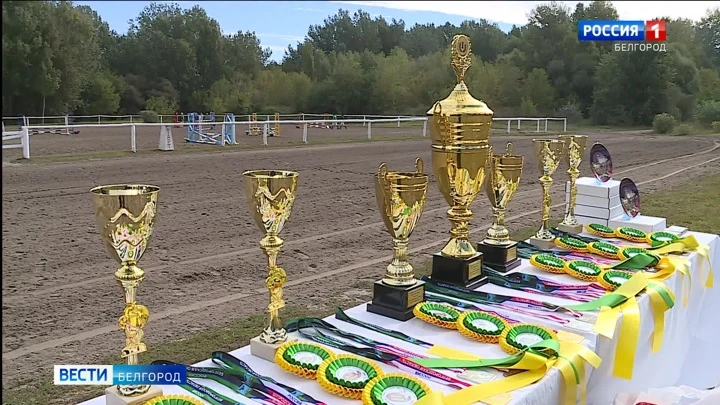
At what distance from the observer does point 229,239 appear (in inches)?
207

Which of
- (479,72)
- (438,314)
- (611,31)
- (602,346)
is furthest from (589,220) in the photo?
(479,72)

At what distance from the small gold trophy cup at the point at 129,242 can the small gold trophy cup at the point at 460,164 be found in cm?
107

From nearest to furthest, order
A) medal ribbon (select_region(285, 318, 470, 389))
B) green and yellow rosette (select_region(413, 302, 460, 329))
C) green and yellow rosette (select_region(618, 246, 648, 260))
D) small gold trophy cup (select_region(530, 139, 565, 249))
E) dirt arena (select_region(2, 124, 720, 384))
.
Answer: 1. medal ribbon (select_region(285, 318, 470, 389))
2. green and yellow rosette (select_region(413, 302, 460, 329))
3. green and yellow rosette (select_region(618, 246, 648, 260))
4. small gold trophy cup (select_region(530, 139, 565, 249))
5. dirt arena (select_region(2, 124, 720, 384))

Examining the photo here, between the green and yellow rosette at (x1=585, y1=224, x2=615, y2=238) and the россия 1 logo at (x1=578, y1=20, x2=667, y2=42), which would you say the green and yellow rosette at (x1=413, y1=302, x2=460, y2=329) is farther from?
the россия 1 logo at (x1=578, y1=20, x2=667, y2=42)

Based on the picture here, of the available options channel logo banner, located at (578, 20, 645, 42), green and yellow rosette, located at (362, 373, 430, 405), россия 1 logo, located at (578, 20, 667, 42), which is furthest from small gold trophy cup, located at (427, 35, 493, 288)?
россия 1 logo, located at (578, 20, 667, 42)

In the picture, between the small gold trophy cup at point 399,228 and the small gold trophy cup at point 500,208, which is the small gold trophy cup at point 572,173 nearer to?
the small gold trophy cup at point 500,208

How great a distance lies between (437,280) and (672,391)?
77 cm

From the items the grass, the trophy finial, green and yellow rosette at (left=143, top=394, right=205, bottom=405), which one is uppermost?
the trophy finial

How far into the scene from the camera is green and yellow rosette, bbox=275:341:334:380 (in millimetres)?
1339

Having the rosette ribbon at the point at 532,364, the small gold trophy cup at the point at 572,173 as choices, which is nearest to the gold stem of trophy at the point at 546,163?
the small gold trophy cup at the point at 572,173

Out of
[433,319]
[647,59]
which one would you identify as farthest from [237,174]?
[647,59]

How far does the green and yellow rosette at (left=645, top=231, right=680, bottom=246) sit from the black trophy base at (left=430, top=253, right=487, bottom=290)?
2.98 ft

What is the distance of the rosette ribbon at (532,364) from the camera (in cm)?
128

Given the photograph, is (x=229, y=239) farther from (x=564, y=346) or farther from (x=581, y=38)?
(x=581, y=38)
